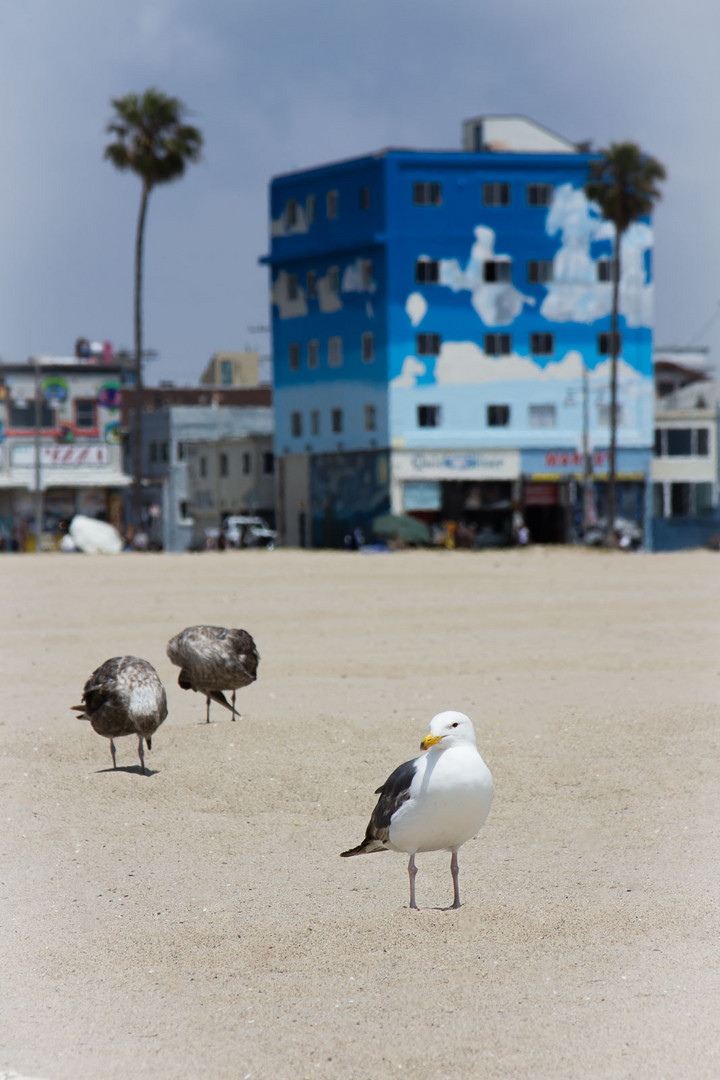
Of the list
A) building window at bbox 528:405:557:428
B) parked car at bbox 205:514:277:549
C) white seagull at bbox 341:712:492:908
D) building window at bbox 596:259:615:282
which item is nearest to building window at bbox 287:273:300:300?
parked car at bbox 205:514:277:549

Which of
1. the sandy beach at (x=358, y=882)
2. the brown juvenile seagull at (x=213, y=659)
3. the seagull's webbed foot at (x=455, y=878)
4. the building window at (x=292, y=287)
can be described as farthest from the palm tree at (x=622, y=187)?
the seagull's webbed foot at (x=455, y=878)

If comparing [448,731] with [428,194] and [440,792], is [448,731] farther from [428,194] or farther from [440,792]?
[428,194]

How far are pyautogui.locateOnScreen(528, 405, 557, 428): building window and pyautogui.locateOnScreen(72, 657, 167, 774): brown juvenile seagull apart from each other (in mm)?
51265

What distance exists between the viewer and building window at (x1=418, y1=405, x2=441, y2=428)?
60375mm

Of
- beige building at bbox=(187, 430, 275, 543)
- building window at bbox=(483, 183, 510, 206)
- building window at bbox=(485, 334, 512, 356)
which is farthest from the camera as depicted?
beige building at bbox=(187, 430, 275, 543)

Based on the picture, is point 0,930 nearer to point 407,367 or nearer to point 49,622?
point 49,622

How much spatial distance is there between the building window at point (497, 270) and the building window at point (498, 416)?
219 inches

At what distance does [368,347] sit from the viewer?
61.2 m

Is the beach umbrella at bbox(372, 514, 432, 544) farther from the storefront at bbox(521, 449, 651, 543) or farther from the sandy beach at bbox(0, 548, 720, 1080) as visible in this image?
the sandy beach at bbox(0, 548, 720, 1080)

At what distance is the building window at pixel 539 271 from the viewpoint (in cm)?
6178

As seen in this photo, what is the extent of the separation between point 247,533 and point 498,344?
1375cm

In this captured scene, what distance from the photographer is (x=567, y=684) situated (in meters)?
16.5

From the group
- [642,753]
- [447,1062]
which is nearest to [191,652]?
[642,753]

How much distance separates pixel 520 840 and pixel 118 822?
295 centimetres
